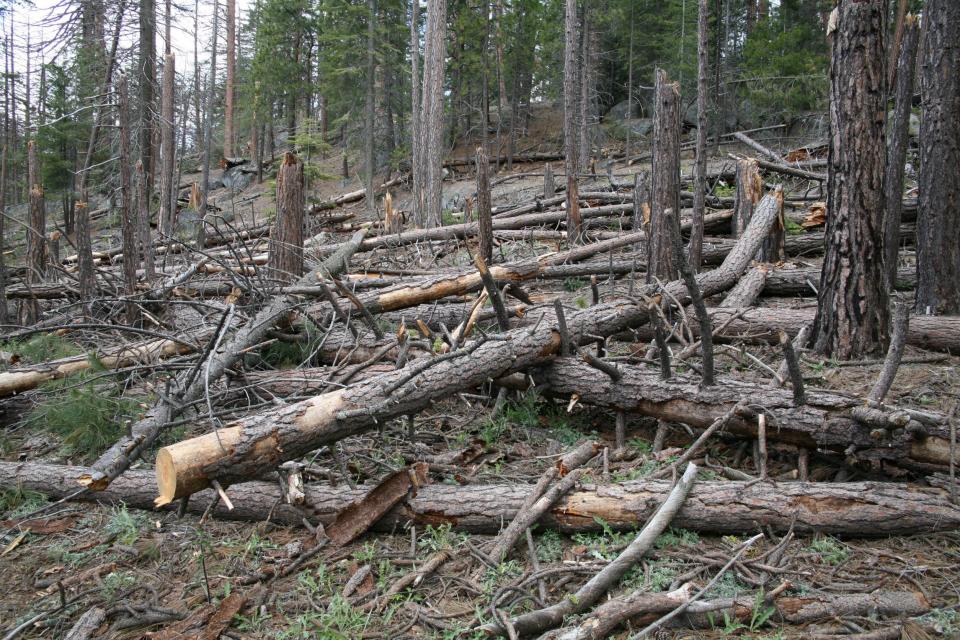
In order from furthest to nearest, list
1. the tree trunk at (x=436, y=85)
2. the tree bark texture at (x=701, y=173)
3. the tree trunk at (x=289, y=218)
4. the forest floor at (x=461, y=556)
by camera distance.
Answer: the tree trunk at (x=436, y=85), the tree bark texture at (x=701, y=173), the tree trunk at (x=289, y=218), the forest floor at (x=461, y=556)

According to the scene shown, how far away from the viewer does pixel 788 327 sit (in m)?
6.34

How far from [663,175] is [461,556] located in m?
5.34

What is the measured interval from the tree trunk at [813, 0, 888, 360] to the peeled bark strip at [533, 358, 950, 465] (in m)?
1.73

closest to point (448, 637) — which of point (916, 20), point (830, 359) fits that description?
point (830, 359)

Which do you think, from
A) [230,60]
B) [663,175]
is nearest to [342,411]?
[663,175]

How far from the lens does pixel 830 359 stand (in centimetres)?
554

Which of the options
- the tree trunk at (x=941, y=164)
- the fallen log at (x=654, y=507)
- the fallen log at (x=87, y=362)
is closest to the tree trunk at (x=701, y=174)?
the tree trunk at (x=941, y=164)

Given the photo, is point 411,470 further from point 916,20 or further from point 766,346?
point 916,20

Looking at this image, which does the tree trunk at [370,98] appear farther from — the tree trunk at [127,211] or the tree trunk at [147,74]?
the tree trunk at [127,211]

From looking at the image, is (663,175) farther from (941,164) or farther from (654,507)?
(654,507)

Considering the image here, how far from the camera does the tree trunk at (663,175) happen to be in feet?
24.1

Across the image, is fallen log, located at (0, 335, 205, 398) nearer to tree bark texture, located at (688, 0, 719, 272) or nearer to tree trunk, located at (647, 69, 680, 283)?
tree trunk, located at (647, 69, 680, 283)

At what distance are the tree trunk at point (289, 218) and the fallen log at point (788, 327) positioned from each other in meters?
4.03

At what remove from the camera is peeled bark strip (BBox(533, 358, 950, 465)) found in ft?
12.2
